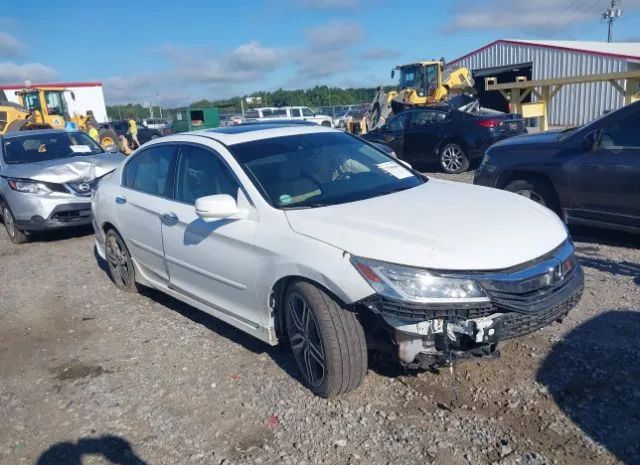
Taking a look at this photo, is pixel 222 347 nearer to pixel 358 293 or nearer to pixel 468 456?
pixel 358 293

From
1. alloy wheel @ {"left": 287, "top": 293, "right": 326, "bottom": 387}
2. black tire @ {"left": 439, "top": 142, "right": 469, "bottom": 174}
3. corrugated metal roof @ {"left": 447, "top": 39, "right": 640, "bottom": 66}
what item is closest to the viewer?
alloy wheel @ {"left": 287, "top": 293, "right": 326, "bottom": 387}

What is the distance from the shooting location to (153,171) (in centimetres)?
488

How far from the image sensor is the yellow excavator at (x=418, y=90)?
66.5 ft

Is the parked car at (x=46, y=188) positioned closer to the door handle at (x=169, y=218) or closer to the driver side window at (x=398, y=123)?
the door handle at (x=169, y=218)

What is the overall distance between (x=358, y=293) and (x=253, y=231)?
3.12 feet

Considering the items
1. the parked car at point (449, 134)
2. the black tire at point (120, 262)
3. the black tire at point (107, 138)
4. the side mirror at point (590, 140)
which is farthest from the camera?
the black tire at point (107, 138)

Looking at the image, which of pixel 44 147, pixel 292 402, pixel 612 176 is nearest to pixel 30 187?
pixel 44 147

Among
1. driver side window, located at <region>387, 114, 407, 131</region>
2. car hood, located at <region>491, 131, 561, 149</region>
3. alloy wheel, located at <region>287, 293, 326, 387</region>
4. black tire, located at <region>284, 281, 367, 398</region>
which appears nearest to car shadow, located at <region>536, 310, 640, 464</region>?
black tire, located at <region>284, 281, 367, 398</region>

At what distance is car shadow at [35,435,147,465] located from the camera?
305 cm

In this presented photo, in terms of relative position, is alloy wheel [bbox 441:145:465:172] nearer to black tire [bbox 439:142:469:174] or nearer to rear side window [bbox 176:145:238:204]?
black tire [bbox 439:142:469:174]

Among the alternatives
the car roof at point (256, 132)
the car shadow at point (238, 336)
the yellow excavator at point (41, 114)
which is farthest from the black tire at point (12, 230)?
the yellow excavator at point (41, 114)

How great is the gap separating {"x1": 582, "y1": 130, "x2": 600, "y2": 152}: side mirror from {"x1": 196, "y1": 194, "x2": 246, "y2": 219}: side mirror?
405cm

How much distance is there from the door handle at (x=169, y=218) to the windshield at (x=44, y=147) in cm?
521

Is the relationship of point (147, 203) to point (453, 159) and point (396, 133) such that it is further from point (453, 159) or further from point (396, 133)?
point (396, 133)
